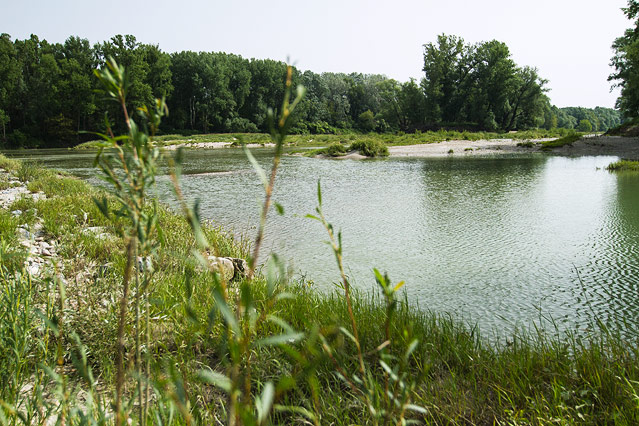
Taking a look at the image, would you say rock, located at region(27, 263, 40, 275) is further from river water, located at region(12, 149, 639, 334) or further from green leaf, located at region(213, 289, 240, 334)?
green leaf, located at region(213, 289, 240, 334)

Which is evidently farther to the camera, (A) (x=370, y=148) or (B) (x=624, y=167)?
(A) (x=370, y=148)

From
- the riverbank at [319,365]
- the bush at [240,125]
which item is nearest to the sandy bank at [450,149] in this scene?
the riverbank at [319,365]

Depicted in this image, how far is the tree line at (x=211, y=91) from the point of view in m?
49.0

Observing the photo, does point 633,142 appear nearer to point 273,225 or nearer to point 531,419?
point 273,225

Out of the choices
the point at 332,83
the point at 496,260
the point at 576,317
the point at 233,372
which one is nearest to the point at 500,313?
the point at 576,317

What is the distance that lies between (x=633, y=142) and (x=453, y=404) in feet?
102

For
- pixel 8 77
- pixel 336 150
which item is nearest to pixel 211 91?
pixel 8 77

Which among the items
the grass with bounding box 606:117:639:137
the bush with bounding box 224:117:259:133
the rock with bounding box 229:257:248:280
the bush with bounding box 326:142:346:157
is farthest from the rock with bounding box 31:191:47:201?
the bush with bounding box 224:117:259:133

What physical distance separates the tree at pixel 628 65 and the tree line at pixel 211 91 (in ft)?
40.2

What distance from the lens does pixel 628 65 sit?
1526 inches

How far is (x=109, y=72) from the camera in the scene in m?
1.01

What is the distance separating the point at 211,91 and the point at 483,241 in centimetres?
6474

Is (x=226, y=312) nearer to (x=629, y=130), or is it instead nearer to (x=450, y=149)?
(x=450, y=149)

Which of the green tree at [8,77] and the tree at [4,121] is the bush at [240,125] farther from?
the tree at [4,121]
